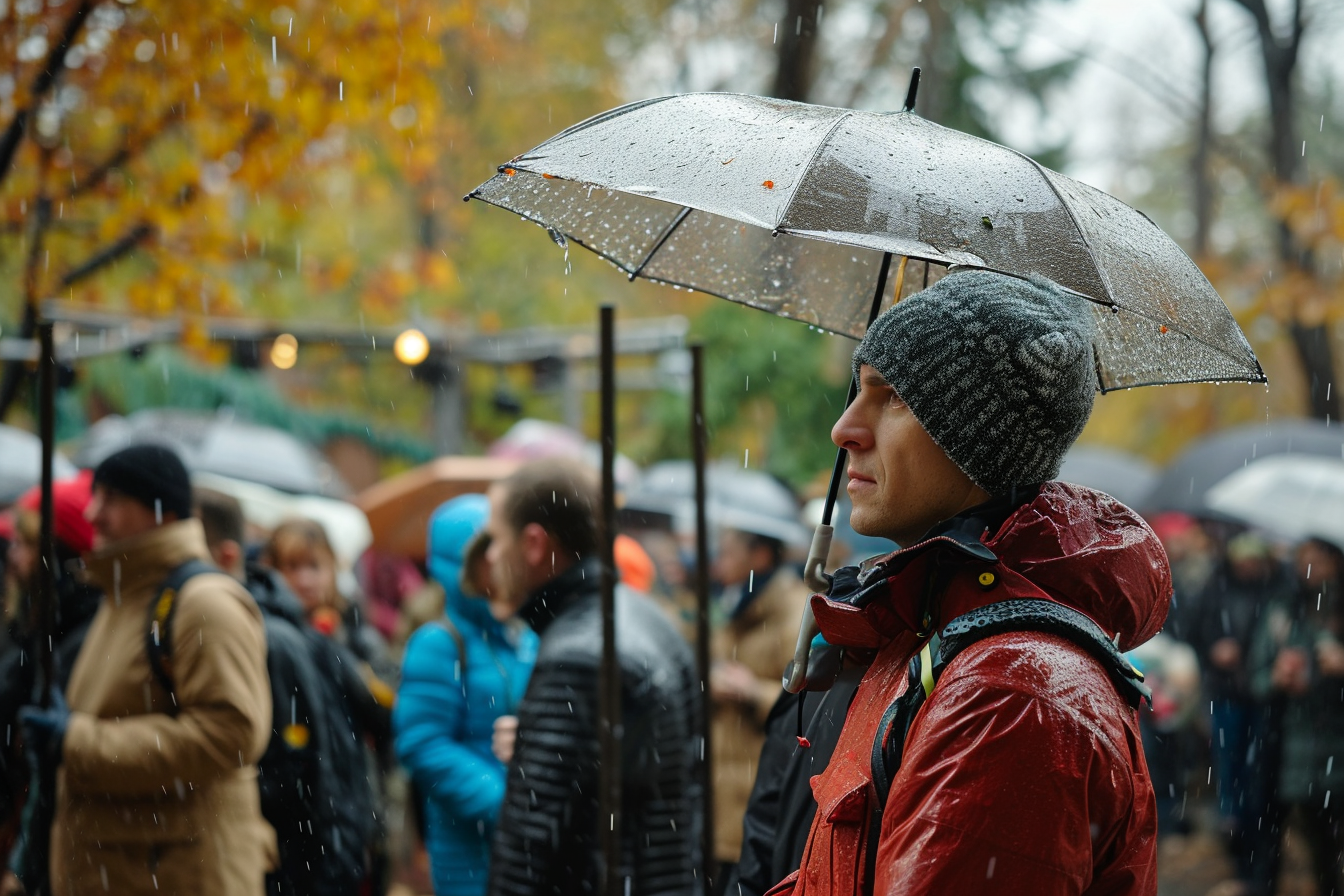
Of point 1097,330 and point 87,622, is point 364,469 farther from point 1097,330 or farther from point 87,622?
point 1097,330

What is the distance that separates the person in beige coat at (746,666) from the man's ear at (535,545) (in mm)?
1690

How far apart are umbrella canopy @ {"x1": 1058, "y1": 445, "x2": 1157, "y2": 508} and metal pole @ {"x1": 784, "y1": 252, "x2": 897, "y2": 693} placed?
9.19 m

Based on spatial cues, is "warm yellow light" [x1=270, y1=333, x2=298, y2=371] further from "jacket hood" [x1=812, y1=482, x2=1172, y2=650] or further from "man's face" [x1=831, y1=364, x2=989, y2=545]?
"jacket hood" [x1=812, y1=482, x2=1172, y2=650]

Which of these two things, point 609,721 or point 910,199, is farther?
point 609,721

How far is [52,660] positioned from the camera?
416cm

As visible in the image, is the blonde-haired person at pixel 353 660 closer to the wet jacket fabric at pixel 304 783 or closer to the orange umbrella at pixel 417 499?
the wet jacket fabric at pixel 304 783

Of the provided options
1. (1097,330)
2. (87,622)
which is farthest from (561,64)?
(1097,330)

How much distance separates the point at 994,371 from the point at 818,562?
82cm

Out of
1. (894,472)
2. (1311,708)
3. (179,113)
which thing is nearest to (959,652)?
(894,472)

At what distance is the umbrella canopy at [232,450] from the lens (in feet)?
32.8

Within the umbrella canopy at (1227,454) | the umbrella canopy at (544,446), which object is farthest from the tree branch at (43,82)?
the umbrella canopy at (1227,454)

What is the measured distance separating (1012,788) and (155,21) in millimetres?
6265

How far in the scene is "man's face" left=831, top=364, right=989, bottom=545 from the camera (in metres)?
2.13

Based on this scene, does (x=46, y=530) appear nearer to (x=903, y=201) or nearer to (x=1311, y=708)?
(x=903, y=201)
